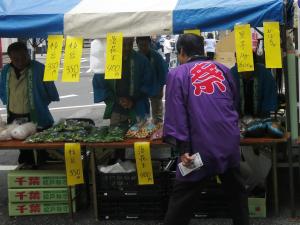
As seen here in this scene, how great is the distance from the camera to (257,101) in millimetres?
5469

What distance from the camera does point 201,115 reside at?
3586 mm

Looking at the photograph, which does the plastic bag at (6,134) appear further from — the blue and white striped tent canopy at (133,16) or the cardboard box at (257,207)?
the cardboard box at (257,207)

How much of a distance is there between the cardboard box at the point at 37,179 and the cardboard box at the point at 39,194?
1.8 inches

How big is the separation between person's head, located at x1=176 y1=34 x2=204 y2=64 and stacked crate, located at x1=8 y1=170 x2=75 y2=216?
2092mm

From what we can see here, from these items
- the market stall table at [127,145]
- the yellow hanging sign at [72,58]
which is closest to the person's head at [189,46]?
the market stall table at [127,145]

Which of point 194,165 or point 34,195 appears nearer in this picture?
point 194,165

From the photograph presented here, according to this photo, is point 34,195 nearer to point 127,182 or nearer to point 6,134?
point 6,134

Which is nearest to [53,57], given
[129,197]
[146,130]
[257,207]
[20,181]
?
[146,130]

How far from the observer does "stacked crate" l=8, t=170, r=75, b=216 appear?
16.9ft

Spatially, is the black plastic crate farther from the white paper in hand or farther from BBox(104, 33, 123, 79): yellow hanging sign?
the white paper in hand

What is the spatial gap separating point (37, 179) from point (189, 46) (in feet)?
7.84

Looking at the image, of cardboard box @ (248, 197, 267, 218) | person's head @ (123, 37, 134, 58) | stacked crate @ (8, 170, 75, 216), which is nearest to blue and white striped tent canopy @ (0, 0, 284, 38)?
person's head @ (123, 37, 134, 58)

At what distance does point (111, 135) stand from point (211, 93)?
5.48ft

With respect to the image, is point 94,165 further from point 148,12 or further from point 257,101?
point 257,101
